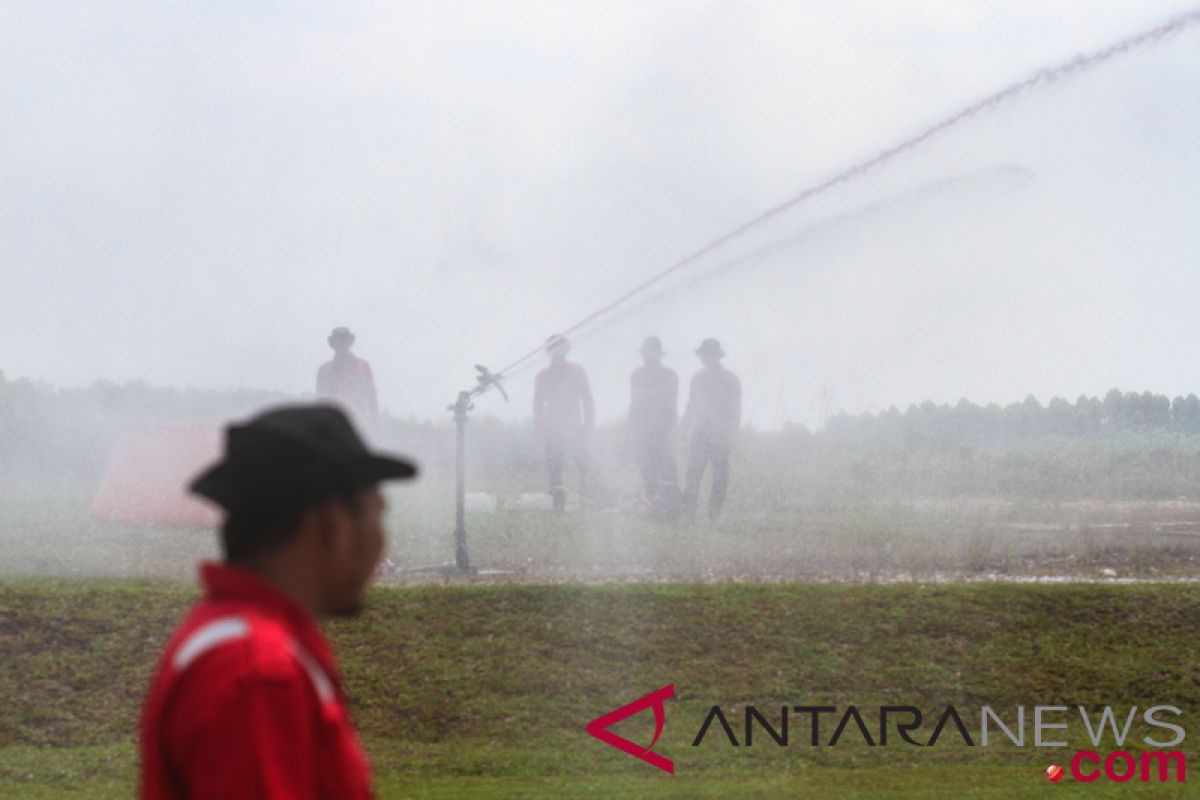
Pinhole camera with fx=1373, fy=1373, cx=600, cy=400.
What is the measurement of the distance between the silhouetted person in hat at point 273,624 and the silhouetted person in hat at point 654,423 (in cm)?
1500

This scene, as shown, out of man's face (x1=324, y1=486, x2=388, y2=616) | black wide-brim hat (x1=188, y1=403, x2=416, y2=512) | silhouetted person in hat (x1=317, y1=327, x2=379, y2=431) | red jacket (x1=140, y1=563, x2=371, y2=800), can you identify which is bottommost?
red jacket (x1=140, y1=563, x2=371, y2=800)

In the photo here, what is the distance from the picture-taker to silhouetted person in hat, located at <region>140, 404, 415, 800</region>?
84.6 inches

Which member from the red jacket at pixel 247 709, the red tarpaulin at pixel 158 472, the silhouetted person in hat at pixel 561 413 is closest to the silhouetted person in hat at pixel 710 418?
the silhouetted person in hat at pixel 561 413

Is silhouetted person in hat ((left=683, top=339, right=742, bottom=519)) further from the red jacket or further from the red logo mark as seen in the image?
the red jacket

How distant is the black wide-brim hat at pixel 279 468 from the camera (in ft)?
7.88

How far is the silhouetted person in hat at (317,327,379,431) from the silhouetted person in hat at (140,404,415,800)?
13.2m

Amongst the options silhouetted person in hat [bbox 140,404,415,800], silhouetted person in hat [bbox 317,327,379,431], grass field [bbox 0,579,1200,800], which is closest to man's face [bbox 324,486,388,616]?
silhouetted person in hat [bbox 140,404,415,800]

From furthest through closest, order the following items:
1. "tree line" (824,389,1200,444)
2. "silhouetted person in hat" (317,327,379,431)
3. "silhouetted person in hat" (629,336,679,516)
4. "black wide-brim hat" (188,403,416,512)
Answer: "tree line" (824,389,1200,444)
"silhouetted person in hat" (629,336,679,516)
"silhouetted person in hat" (317,327,379,431)
"black wide-brim hat" (188,403,416,512)

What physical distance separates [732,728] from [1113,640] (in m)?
3.50

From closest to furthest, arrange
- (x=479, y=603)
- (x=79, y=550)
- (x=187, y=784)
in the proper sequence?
(x=187, y=784), (x=479, y=603), (x=79, y=550)

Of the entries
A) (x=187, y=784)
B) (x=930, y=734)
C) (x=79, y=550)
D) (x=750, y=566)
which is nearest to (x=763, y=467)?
(x=750, y=566)

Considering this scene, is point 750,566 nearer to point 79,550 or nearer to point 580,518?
point 580,518

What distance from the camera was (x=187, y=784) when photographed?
2227 millimetres

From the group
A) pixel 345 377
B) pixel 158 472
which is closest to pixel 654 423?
pixel 345 377
